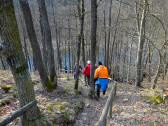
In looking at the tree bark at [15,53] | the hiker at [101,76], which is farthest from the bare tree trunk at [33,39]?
the tree bark at [15,53]

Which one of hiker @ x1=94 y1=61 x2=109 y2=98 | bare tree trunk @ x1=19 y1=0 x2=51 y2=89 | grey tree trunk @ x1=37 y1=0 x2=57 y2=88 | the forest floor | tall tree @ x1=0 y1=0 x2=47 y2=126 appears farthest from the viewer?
hiker @ x1=94 y1=61 x2=109 y2=98

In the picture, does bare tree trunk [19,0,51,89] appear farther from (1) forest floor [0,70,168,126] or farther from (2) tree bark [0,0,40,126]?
(2) tree bark [0,0,40,126]

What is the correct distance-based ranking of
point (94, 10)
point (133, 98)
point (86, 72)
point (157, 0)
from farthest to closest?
point (157, 0)
point (86, 72)
point (133, 98)
point (94, 10)

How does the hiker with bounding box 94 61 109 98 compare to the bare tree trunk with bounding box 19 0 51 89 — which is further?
the hiker with bounding box 94 61 109 98

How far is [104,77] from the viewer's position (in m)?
14.6

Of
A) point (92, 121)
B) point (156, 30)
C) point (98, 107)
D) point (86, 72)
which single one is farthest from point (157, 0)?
point (92, 121)

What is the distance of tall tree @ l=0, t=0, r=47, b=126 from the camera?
6.78m

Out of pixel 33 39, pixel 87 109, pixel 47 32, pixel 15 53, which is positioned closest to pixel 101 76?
pixel 87 109

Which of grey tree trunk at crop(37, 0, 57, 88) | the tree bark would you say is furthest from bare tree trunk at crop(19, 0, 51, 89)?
the tree bark

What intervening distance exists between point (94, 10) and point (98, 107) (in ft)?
13.4

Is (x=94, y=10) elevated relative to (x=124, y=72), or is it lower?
elevated

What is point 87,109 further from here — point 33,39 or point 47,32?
point 47,32

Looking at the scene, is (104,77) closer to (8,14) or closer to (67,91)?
(67,91)

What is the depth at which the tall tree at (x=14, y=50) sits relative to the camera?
6.78m
